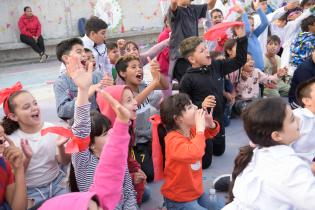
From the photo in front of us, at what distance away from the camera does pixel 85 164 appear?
2.20 m

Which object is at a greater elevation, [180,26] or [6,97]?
[180,26]

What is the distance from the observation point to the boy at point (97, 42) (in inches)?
173

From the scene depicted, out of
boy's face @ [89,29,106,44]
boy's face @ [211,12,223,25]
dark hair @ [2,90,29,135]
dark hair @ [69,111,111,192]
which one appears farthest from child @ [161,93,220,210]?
boy's face @ [211,12,223,25]

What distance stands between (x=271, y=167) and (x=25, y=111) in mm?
1481

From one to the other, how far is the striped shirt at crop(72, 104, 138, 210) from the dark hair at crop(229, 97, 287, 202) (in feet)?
2.67

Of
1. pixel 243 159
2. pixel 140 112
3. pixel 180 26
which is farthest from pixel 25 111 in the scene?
pixel 180 26

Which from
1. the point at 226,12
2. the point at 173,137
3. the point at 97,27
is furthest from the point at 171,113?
the point at 226,12

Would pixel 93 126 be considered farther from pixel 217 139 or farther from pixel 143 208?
pixel 217 139

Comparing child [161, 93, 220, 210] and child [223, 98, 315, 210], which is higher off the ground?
child [223, 98, 315, 210]

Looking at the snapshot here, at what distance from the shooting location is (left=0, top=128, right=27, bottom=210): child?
198 centimetres

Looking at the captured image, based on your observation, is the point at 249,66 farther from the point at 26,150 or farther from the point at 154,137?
the point at 26,150

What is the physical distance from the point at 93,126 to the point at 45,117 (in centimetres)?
304

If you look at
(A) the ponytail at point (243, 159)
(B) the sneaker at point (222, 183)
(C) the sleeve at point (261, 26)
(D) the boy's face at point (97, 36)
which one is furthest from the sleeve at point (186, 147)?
(C) the sleeve at point (261, 26)

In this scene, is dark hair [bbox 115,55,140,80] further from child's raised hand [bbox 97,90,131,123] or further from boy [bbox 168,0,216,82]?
child's raised hand [bbox 97,90,131,123]
